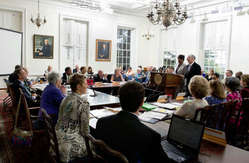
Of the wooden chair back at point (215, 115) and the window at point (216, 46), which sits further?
the window at point (216, 46)

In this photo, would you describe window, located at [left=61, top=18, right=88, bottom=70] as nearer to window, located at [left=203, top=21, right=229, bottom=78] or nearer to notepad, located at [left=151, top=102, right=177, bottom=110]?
window, located at [left=203, top=21, right=229, bottom=78]

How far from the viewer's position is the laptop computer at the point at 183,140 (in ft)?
5.28

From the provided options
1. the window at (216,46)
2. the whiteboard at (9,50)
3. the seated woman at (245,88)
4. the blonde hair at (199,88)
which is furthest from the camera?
the window at (216,46)

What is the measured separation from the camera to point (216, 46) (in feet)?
31.0

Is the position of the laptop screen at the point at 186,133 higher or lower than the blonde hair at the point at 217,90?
lower

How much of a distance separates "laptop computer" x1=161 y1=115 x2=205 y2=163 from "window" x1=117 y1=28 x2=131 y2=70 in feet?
32.9

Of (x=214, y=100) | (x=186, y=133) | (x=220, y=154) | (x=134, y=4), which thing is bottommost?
(x=220, y=154)

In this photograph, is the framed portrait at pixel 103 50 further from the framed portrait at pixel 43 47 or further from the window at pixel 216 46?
the window at pixel 216 46

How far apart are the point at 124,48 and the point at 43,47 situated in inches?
171

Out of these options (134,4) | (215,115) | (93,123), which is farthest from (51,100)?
(134,4)

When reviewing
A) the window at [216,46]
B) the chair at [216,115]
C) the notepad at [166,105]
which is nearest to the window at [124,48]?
the window at [216,46]

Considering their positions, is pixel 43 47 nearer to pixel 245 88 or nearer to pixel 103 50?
pixel 103 50

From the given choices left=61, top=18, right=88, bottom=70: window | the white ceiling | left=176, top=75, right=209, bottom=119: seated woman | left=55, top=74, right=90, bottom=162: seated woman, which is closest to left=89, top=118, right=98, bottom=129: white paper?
left=55, top=74, right=90, bottom=162: seated woman

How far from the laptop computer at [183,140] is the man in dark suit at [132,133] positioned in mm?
279
